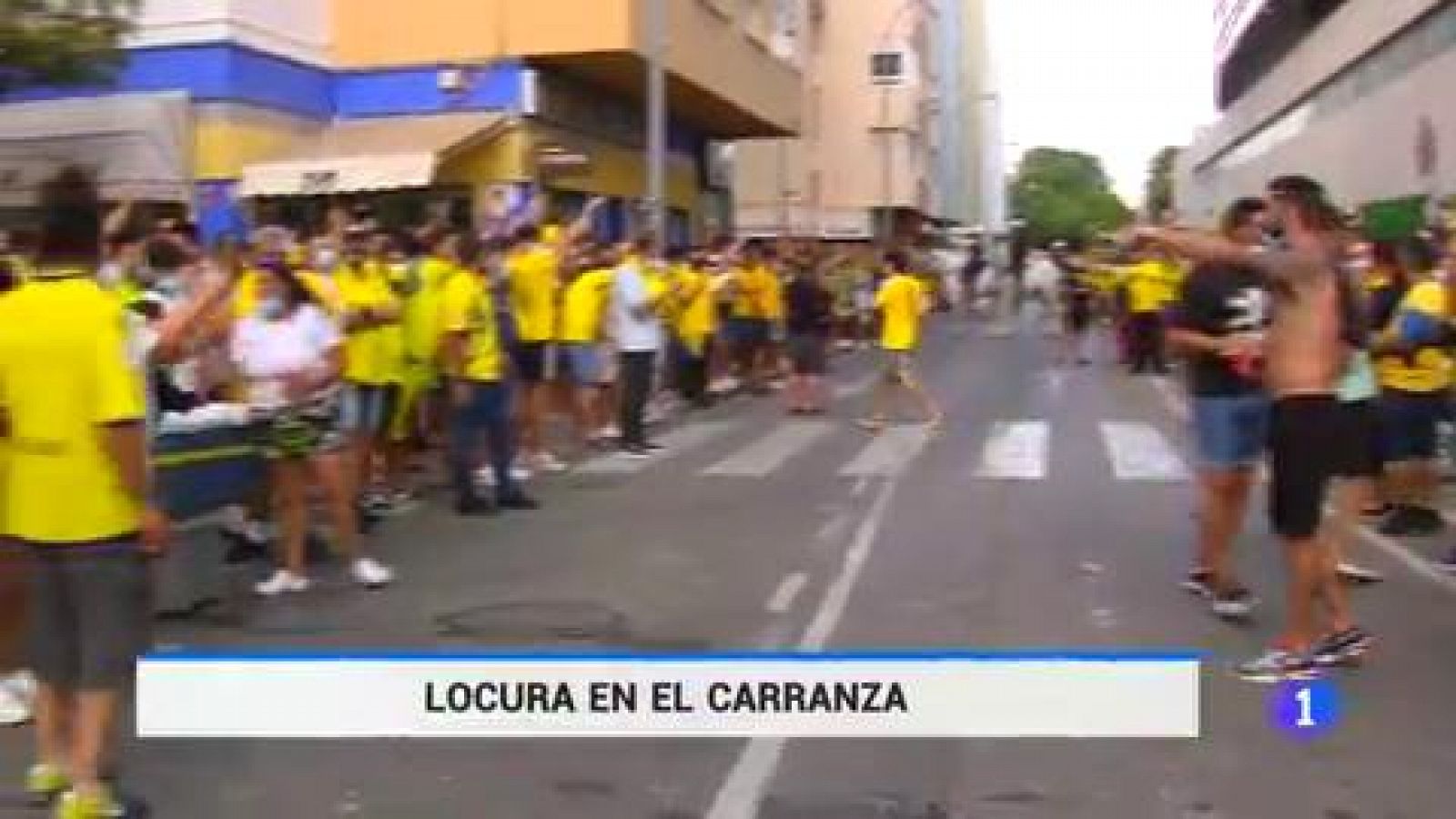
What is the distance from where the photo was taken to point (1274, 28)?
219 feet

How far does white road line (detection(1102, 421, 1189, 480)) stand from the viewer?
1524 centimetres

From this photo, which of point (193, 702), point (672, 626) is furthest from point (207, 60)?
point (193, 702)

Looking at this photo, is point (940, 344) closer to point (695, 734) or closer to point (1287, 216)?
point (1287, 216)

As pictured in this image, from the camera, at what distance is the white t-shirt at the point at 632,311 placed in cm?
1683

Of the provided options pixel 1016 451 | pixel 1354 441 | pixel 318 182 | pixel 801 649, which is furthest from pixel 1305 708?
pixel 318 182

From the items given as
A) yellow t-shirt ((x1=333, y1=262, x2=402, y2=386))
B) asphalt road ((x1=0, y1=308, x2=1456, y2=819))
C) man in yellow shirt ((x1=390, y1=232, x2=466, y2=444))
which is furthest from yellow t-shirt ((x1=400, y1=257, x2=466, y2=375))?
asphalt road ((x1=0, y1=308, x2=1456, y2=819))

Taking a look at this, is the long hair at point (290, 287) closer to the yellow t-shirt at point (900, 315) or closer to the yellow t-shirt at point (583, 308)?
the yellow t-shirt at point (583, 308)

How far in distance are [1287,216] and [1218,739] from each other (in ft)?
6.84

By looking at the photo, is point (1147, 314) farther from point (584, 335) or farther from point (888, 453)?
point (584, 335)

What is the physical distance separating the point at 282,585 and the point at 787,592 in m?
2.41

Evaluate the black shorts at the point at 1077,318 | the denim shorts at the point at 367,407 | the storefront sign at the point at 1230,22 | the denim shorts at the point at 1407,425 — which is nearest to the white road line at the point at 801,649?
the denim shorts at the point at 367,407

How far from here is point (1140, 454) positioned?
1680 cm

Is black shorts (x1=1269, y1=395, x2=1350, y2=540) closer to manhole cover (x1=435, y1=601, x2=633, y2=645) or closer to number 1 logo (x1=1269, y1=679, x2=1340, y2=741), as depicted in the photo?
number 1 logo (x1=1269, y1=679, x2=1340, y2=741)

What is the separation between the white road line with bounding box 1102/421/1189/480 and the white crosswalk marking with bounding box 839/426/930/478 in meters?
1.61
